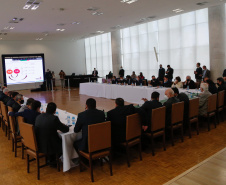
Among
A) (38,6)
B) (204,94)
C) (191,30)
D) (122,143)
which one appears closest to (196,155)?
(122,143)

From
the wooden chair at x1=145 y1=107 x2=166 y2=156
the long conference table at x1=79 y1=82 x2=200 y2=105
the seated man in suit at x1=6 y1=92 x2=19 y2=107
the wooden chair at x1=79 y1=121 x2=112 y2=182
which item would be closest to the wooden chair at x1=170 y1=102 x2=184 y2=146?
the wooden chair at x1=145 y1=107 x2=166 y2=156

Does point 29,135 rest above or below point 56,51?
below

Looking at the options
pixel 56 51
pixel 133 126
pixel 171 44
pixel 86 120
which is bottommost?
pixel 133 126

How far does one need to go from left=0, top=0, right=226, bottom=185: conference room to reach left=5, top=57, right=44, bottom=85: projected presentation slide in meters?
0.08

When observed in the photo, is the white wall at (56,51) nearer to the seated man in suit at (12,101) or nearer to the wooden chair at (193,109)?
the seated man in suit at (12,101)

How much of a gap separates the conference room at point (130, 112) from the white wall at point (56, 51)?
A: 0.41 m

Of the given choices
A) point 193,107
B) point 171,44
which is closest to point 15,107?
point 193,107

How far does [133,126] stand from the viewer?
361 centimetres

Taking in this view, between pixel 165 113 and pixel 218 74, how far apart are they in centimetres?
715

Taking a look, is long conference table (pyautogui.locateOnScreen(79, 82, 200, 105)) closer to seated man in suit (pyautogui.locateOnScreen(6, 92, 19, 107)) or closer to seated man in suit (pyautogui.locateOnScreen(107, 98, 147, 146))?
seated man in suit (pyautogui.locateOnScreen(107, 98, 147, 146))

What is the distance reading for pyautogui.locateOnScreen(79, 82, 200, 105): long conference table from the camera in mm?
8423

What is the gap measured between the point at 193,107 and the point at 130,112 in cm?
180

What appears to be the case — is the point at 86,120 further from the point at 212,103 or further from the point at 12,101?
the point at 212,103

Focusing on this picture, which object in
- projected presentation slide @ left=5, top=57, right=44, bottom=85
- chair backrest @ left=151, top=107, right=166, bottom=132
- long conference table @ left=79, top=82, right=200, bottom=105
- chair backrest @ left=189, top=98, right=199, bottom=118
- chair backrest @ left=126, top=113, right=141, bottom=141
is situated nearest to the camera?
chair backrest @ left=126, top=113, right=141, bottom=141
